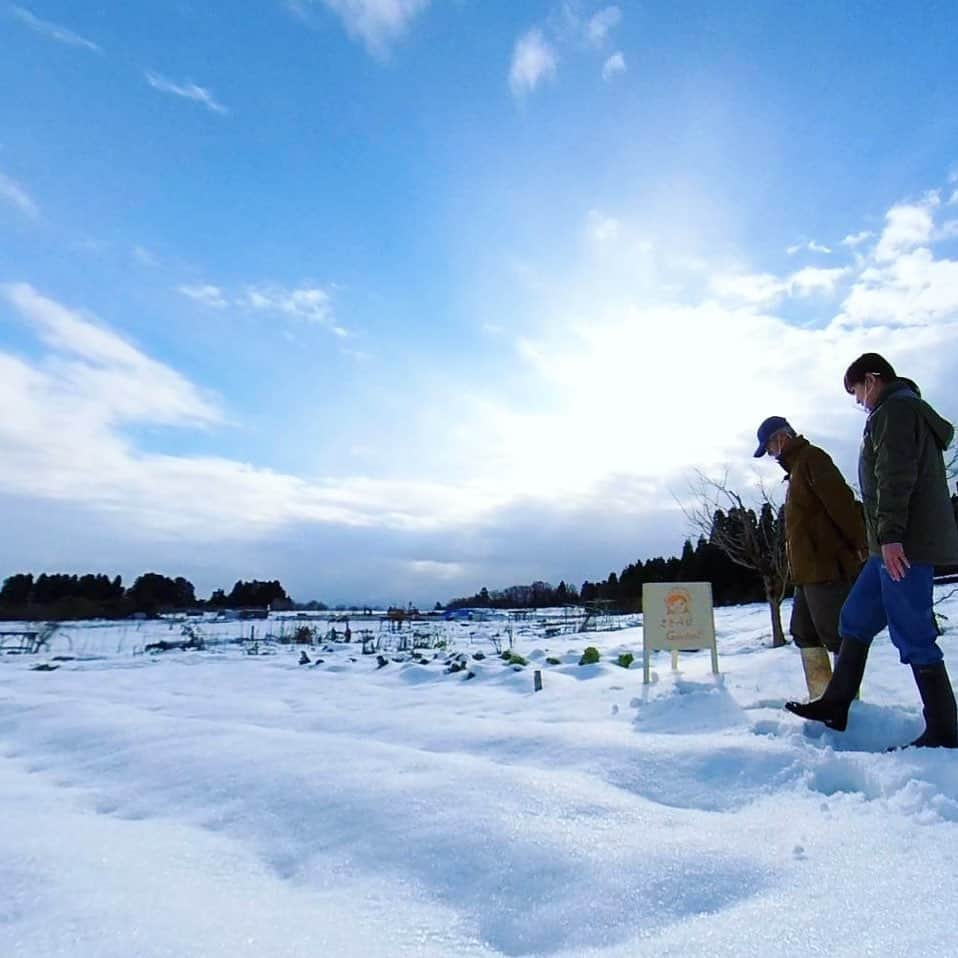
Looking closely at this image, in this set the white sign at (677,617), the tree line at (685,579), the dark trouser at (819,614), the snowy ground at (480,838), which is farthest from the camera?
the tree line at (685,579)

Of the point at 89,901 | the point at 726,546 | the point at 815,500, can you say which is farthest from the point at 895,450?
the point at 726,546

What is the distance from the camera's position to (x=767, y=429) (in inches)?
156

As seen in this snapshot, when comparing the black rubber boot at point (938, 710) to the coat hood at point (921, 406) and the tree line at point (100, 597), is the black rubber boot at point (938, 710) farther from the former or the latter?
the tree line at point (100, 597)

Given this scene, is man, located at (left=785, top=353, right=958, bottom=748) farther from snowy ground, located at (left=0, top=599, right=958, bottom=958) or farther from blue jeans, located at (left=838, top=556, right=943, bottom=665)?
snowy ground, located at (left=0, top=599, right=958, bottom=958)

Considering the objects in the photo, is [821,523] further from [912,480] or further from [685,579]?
[685,579]

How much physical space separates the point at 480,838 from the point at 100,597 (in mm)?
69799

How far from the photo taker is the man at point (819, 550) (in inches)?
136

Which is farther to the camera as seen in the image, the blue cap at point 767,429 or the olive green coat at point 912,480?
the blue cap at point 767,429

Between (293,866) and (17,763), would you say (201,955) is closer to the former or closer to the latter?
(293,866)

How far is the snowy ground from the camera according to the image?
1210 mm

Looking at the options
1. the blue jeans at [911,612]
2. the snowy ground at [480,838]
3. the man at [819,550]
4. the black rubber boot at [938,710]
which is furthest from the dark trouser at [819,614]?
A: the black rubber boot at [938,710]

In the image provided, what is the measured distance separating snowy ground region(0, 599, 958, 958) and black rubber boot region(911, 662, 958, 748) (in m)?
0.27

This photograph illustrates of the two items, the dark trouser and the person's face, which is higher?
the person's face

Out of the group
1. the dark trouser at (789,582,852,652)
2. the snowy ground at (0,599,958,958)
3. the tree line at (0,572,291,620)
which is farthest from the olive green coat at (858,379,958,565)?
the tree line at (0,572,291,620)
